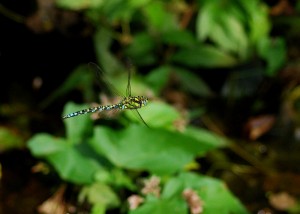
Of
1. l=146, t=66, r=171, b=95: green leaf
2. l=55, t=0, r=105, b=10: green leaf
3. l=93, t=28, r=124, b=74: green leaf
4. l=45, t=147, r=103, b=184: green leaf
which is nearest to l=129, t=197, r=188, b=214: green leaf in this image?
l=45, t=147, r=103, b=184: green leaf

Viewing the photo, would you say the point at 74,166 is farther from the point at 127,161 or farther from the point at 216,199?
the point at 216,199

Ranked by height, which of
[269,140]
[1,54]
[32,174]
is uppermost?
[1,54]

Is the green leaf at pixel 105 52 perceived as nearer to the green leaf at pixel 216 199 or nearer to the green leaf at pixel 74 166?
the green leaf at pixel 74 166

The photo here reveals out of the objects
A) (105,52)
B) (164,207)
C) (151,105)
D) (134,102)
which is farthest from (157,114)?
Answer: (105,52)

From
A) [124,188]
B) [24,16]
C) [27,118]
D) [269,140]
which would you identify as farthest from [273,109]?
[24,16]

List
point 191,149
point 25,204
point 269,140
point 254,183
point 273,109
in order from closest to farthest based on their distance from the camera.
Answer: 1. point 191,149
2. point 25,204
3. point 254,183
4. point 269,140
5. point 273,109

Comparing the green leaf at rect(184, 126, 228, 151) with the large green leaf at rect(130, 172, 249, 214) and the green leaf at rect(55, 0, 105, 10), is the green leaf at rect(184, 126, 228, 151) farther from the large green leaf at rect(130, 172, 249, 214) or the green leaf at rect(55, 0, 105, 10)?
the green leaf at rect(55, 0, 105, 10)

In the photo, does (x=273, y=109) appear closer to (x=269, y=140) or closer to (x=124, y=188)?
(x=269, y=140)
